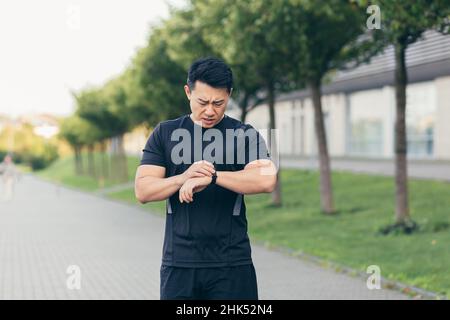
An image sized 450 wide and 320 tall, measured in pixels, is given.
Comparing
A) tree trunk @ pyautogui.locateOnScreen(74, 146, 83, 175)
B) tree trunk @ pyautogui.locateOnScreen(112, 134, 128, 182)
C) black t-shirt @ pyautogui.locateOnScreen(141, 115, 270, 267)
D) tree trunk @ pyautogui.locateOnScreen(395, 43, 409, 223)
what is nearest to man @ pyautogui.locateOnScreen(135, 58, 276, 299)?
black t-shirt @ pyautogui.locateOnScreen(141, 115, 270, 267)

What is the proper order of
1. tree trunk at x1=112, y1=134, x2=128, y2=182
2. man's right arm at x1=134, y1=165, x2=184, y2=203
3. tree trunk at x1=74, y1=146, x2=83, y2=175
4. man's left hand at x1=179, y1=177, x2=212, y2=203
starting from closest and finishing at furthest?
man's left hand at x1=179, y1=177, x2=212, y2=203 < man's right arm at x1=134, y1=165, x2=184, y2=203 < tree trunk at x1=112, y1=134, x2=128, y2=182 < tree trunk at x1=74, y1=146, x2=83, y2=175

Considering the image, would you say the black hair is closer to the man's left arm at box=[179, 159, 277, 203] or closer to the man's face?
the man's face

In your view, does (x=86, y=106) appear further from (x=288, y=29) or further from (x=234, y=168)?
(x=234, y=168)

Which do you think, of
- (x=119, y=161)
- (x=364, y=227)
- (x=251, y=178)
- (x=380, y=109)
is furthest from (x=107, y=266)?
(x=119, y=161)

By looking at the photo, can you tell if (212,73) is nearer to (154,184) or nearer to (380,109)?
(154,184)

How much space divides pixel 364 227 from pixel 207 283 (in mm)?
12733

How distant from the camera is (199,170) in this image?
141 inches

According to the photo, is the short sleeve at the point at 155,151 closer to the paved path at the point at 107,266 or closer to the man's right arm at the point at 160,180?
the man's right arm at the point at 160,180

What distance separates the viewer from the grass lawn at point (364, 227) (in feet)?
37.8

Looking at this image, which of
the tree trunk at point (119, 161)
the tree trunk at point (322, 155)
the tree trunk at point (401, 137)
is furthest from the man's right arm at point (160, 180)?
the tree trunk at point (119, 161)

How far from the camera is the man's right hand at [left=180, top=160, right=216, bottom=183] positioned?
3.57 meters

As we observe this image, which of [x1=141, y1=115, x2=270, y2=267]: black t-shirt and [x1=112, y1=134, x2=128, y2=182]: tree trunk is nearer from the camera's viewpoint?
[x1=141, y1=115, x2=270, y2=267]: black t-shirt

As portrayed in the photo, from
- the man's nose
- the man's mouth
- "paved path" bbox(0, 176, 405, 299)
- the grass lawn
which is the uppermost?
the man's nose

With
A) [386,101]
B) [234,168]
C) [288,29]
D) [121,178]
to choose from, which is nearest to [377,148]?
[386,101]
